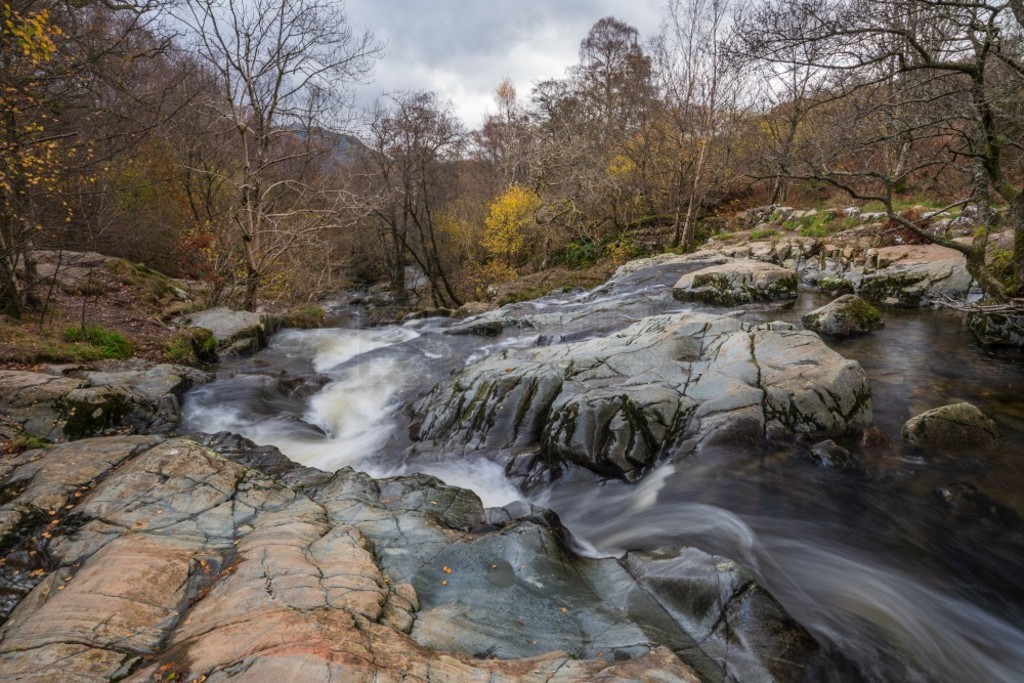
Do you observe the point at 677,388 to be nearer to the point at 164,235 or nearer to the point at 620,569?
the point at 620,569

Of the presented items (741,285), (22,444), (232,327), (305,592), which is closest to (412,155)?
(232,327)

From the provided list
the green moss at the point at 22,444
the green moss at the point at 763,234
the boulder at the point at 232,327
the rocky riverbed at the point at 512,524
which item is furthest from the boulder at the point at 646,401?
the green moss at the point at 763,234

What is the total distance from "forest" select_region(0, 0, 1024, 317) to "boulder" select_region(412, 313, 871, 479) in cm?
268

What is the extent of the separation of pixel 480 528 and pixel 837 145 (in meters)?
7.47

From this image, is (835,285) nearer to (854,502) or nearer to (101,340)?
(854,502)

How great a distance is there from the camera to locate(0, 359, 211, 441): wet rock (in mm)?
5949

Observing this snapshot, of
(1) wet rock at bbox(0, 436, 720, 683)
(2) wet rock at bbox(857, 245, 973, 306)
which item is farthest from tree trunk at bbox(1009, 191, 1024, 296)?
(1) wet rock at bbox(0, 436, 720, 683)

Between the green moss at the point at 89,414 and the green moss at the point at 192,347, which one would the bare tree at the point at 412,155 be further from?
the green moss at the point at 89,414

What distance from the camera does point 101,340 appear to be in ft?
28.9

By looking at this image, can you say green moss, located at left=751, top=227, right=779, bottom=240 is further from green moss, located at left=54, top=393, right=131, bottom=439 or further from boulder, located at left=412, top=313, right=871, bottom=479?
green moss, located at left=54, top=393, right=131, bottom=439

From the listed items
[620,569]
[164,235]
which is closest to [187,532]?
[620,569]

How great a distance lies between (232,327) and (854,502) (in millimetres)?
12399

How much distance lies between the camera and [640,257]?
21500 millimetres

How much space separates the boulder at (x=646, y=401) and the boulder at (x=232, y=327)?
20.0 ft
